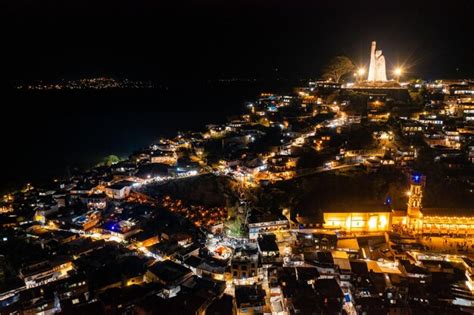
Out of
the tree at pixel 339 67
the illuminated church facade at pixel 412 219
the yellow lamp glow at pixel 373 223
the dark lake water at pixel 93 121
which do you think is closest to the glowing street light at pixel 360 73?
the tree at pixel 339 67

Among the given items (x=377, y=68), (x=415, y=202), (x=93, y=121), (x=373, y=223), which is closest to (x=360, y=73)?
(x=377, y=68)

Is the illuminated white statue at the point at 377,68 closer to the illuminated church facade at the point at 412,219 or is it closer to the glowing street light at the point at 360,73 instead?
the glowing street light at the point at 360,73

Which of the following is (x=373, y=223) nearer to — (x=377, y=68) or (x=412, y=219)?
(x=412, y=219)

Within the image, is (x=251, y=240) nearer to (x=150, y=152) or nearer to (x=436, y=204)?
(x=436, y=204)

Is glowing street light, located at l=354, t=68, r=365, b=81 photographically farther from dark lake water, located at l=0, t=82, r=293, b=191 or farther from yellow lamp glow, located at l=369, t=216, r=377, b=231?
yellow lamp glow, located at l=369, t=216, r=377, b=231

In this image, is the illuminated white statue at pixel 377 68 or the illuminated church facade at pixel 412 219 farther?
the illuminated white statue at pixel 377 68

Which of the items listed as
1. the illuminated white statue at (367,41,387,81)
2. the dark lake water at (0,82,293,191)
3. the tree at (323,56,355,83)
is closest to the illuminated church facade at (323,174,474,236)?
the illuminated white statue at (367,41,387,81)
